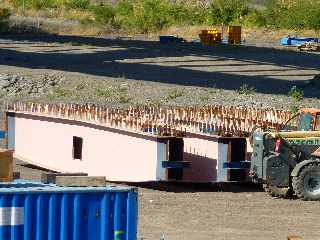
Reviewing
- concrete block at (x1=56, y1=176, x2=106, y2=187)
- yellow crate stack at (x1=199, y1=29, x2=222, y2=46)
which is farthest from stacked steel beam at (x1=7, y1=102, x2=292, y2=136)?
yellow crate stack at (x1=199, y1=29, x2=222, y2=46)

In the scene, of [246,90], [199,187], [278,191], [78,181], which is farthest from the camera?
[246,90]

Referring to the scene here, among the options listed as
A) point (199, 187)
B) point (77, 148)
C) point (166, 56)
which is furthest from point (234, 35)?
point (199, 187)

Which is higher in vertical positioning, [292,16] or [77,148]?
[292,16]

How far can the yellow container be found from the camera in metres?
15.0

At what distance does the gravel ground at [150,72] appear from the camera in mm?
48312

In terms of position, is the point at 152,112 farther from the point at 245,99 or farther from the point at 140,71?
the point at 140,71

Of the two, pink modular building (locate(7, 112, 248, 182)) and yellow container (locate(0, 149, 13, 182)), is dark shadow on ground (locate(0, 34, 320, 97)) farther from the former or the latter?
yellow container (locate(0, 149, 13, 182))

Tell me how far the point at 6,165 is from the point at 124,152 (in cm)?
1215

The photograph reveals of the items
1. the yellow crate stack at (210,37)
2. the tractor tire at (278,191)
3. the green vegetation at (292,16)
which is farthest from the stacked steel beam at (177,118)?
the green vegetation at (292,16)

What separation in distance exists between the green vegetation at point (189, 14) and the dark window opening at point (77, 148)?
72.4 m

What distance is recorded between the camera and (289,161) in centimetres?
2434

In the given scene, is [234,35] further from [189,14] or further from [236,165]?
[236,165]

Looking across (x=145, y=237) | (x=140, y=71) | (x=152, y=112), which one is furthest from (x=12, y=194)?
(x=140, y=71)

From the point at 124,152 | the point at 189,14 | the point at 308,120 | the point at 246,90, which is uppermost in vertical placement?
A: the point at 189,14
